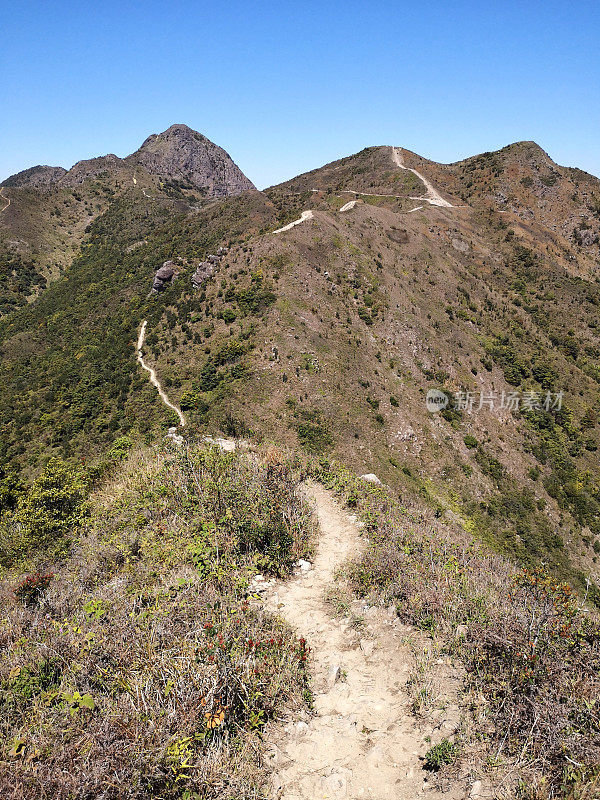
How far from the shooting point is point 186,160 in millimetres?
177125

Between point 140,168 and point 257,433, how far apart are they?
158873 millimetres

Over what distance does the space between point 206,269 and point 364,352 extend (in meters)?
22.2

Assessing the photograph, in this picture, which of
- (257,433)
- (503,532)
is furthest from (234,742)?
(503,532)

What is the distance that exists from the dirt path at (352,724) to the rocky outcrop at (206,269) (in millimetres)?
45172

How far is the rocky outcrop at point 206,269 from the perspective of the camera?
1919 inches

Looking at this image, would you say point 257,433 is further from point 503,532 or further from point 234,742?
point 234,742

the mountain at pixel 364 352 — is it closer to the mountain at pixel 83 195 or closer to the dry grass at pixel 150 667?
the dry grass at pixel 150 667

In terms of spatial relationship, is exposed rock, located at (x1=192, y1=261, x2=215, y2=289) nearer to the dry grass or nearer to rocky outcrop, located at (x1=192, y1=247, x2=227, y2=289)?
rocky outcrop, located at (x1=192, y1=247, x2=227, y2=289)

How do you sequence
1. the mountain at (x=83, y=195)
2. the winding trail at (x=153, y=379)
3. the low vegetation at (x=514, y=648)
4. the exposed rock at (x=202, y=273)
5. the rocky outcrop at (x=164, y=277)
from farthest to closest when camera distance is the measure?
the mountain at (x=83, y=195), the rocky outcrop at (x=164, y=277), the exposed rock at (x=202, y=273), the winding trail at (x=153, y=379), the low vegetation at (x=514, y=648)

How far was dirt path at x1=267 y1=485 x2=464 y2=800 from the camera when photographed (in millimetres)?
5266

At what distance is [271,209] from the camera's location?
69.2 metres

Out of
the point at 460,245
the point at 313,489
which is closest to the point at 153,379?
the point at 313,489

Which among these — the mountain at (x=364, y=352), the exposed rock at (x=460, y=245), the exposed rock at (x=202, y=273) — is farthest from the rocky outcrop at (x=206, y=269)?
the exposed rock at (x=460, y=245)

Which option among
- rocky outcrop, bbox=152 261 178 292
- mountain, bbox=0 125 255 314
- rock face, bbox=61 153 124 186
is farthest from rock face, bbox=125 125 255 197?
rocky outcrop, bbox=152 261 178 292
